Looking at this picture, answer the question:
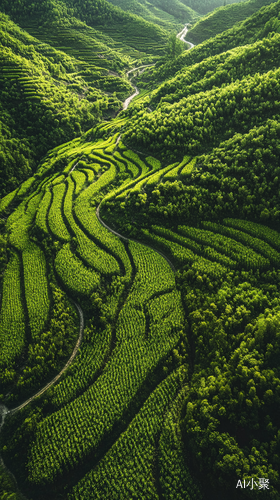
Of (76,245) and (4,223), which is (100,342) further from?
(4,223)

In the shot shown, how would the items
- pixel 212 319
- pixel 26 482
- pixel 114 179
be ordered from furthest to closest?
pixel 114 179 < pixel 212 319 < pixel 26 482

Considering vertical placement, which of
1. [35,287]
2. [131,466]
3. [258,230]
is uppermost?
[258,230]

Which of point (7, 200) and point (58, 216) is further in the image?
point (7, 200)

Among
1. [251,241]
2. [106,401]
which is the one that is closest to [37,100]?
[251,241]

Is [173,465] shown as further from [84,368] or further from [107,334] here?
[107,334]

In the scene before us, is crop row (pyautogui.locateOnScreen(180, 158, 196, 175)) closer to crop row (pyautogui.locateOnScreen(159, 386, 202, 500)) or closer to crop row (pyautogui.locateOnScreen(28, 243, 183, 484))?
crop row (pyautogui.locateOnScreen(28, 243, 183, 484))

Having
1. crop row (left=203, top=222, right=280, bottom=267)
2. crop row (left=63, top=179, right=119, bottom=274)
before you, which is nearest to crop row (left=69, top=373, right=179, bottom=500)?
crop row (left=63, top=179, right=119, bottom=274)

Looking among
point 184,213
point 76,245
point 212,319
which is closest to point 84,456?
point 212,319
